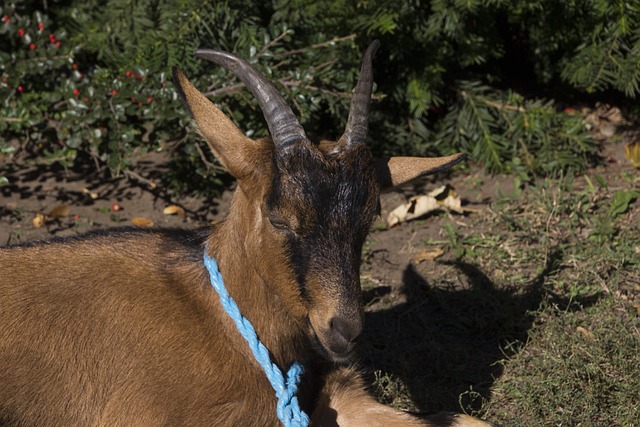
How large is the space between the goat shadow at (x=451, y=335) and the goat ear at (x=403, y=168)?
115cm

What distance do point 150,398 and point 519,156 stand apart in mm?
4245

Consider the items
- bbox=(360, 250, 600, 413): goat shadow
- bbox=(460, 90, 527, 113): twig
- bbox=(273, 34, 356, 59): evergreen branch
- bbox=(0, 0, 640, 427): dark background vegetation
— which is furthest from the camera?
bbox=(460, 90, 527, 113): twig

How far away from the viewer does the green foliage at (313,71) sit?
6586mm

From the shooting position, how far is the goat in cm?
355

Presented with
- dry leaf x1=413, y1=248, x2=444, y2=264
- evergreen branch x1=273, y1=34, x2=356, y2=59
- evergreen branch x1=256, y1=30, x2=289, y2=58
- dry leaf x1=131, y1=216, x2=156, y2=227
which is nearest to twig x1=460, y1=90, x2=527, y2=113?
evergreen branch x1=273, y1=34, x2=356, y2=59

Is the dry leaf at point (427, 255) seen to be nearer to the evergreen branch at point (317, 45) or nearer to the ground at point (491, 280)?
the ground at point (491, 280)

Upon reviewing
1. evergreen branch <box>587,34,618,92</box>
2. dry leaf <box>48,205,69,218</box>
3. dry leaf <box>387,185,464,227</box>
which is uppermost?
evergreen branch <box>587,34,618,92</box>

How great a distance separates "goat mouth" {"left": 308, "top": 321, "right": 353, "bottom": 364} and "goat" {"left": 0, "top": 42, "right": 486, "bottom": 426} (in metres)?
0.01

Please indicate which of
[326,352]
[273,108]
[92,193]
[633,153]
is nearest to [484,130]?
[633,153]

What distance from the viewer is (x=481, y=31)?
7.20m

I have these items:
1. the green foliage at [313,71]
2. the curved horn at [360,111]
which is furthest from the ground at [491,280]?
the curved horn at [360,111]

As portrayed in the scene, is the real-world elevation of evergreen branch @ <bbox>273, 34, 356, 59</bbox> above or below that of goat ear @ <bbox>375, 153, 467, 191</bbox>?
below

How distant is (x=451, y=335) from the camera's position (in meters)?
5.33

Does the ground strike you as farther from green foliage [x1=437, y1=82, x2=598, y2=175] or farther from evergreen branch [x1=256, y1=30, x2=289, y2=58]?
evergreen branch [x1=256, y1=30, x2=289, y2=58]
